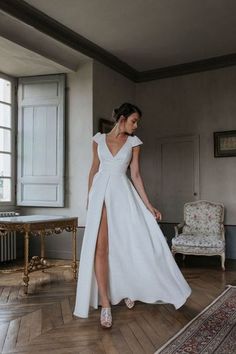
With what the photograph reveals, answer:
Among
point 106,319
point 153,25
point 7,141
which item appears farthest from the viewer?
point 7,141

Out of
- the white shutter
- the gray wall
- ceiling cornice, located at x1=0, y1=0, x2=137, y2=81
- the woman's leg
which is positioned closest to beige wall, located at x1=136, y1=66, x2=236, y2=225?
the gray wall

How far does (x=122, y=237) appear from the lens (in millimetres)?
2680

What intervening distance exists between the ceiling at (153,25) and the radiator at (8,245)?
2.48 metres

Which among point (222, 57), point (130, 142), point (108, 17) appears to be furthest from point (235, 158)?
point (130, 142)

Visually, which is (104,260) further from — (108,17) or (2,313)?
(108,17)

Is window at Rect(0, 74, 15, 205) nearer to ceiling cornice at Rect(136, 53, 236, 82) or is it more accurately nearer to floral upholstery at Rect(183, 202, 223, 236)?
ceiling cornice at Rect(136, 53, 236, 82)

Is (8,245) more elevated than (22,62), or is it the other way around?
(22,62)

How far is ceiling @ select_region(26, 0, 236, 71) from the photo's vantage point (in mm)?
3963

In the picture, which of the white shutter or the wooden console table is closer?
the wooden console table

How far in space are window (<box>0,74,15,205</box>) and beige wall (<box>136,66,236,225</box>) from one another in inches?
79.7

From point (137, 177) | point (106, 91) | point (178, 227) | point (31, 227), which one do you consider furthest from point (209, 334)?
point (106, 91)

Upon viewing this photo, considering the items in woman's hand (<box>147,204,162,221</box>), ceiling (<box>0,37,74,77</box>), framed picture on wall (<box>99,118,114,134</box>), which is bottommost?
woman's hand (<box>147,204,162,221</box>)

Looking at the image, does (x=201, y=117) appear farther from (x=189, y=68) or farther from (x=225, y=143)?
(x=189, y=68)

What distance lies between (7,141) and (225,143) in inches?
122
